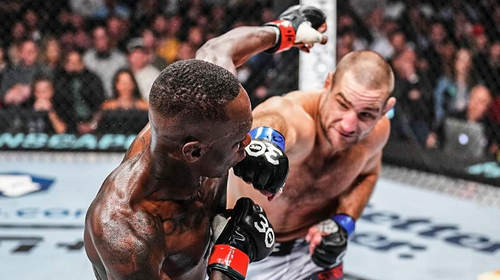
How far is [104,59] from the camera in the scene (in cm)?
538

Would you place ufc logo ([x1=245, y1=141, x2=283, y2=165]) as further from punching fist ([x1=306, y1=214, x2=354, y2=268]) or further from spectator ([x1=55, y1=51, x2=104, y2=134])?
spectator ([x1=55, y1=51, x2=104, y2=134])

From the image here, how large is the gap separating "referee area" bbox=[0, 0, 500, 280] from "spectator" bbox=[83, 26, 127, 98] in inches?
0.6

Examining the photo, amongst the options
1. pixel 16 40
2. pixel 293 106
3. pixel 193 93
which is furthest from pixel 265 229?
pixel 16 40

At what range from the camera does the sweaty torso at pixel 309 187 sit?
7.68 feet

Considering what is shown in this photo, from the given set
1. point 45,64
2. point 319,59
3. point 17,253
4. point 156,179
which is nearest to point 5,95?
point 45,64

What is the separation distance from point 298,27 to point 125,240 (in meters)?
1.09

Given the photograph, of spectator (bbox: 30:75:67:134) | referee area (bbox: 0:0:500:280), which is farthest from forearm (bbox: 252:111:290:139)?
spectator (bbox: 30:75:67:134)

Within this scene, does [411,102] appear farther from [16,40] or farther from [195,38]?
[16,40]

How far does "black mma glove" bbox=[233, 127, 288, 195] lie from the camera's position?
1587mm

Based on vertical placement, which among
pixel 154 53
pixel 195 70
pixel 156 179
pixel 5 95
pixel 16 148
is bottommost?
pixel 16 148

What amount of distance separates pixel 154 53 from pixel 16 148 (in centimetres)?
124

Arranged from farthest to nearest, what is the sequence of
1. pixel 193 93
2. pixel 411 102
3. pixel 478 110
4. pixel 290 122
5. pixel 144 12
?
pixel 144 12 → pixel 411 102 → pixel 478 110 → pixel 290 122 → pixel 193 93

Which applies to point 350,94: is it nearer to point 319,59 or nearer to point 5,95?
point 319,59

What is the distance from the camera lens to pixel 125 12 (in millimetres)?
5664
